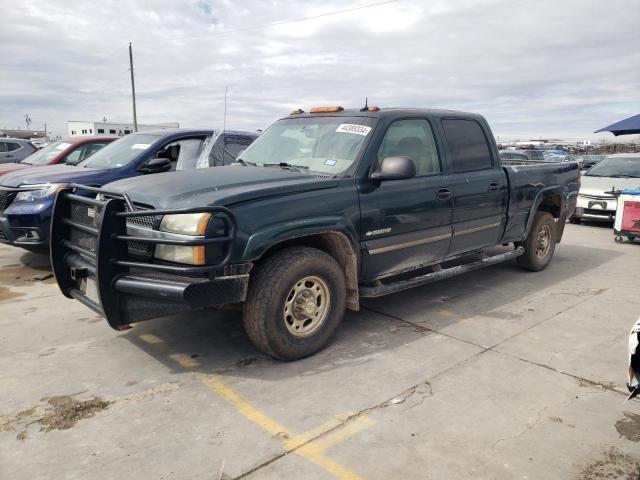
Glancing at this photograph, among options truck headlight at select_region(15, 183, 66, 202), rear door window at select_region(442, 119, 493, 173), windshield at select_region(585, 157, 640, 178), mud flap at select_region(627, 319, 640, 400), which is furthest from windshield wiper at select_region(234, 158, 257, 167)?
windshield at select_region(585, 157, 640, 178)

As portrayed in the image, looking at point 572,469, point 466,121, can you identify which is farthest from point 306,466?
point 466,121

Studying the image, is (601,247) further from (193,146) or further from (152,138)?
(152,138)

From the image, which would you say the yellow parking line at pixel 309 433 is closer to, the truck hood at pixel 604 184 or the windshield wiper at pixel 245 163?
the windshield wiper at pixel 245 163

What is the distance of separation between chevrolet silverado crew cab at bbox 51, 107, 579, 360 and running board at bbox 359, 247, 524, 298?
0.02 metres

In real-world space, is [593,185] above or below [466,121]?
below

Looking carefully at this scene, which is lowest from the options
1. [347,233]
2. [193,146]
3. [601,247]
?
[601,247]

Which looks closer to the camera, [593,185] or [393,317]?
[393,317]

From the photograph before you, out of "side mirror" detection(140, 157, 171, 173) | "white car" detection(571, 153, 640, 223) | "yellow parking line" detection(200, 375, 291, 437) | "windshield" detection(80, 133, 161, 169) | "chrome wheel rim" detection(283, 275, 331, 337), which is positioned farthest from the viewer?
"white car" detection(571, 153, 640, 223)

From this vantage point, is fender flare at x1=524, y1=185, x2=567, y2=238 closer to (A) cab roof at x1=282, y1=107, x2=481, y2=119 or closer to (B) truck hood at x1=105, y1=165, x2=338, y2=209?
(A) cab roof at x1=282, y1=107, x2=481, y2=119

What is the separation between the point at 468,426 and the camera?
2.99m

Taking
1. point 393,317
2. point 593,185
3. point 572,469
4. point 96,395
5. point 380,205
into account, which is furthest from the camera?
point 593,185

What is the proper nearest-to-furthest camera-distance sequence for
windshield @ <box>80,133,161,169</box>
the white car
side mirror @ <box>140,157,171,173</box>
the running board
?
the running board
side mirror @ <box>140,157,171,173</box>
windshield @ <box>80,133,161,169</box>
the white car

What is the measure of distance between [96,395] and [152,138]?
4.84m

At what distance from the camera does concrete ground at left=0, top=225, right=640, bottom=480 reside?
2.67 m
